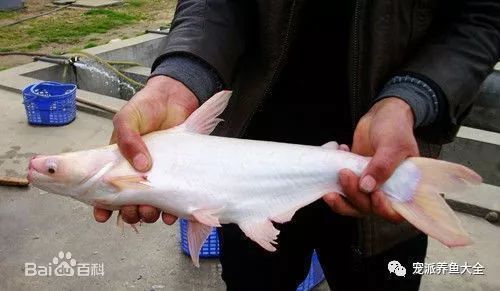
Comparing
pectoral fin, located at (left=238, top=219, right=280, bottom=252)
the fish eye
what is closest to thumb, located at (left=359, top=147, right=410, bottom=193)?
pectoral fin, located at (left=238, top=219, right=280, bottom=252)

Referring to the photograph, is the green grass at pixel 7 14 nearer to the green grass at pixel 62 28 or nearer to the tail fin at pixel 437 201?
the green grass at pixel 62 28

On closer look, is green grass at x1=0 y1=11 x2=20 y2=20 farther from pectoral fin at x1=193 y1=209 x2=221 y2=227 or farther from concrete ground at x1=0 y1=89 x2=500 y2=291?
pectoral fin at x1=193 y1=209 x2=221 y2=227

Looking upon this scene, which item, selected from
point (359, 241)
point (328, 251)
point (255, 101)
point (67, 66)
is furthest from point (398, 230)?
point (67, 66)

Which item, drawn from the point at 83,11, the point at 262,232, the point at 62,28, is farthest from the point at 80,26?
the point at 262,232

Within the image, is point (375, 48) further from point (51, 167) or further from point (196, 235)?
point (51, 167)

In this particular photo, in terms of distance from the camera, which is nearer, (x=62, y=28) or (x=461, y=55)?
(x=461, y=55)
